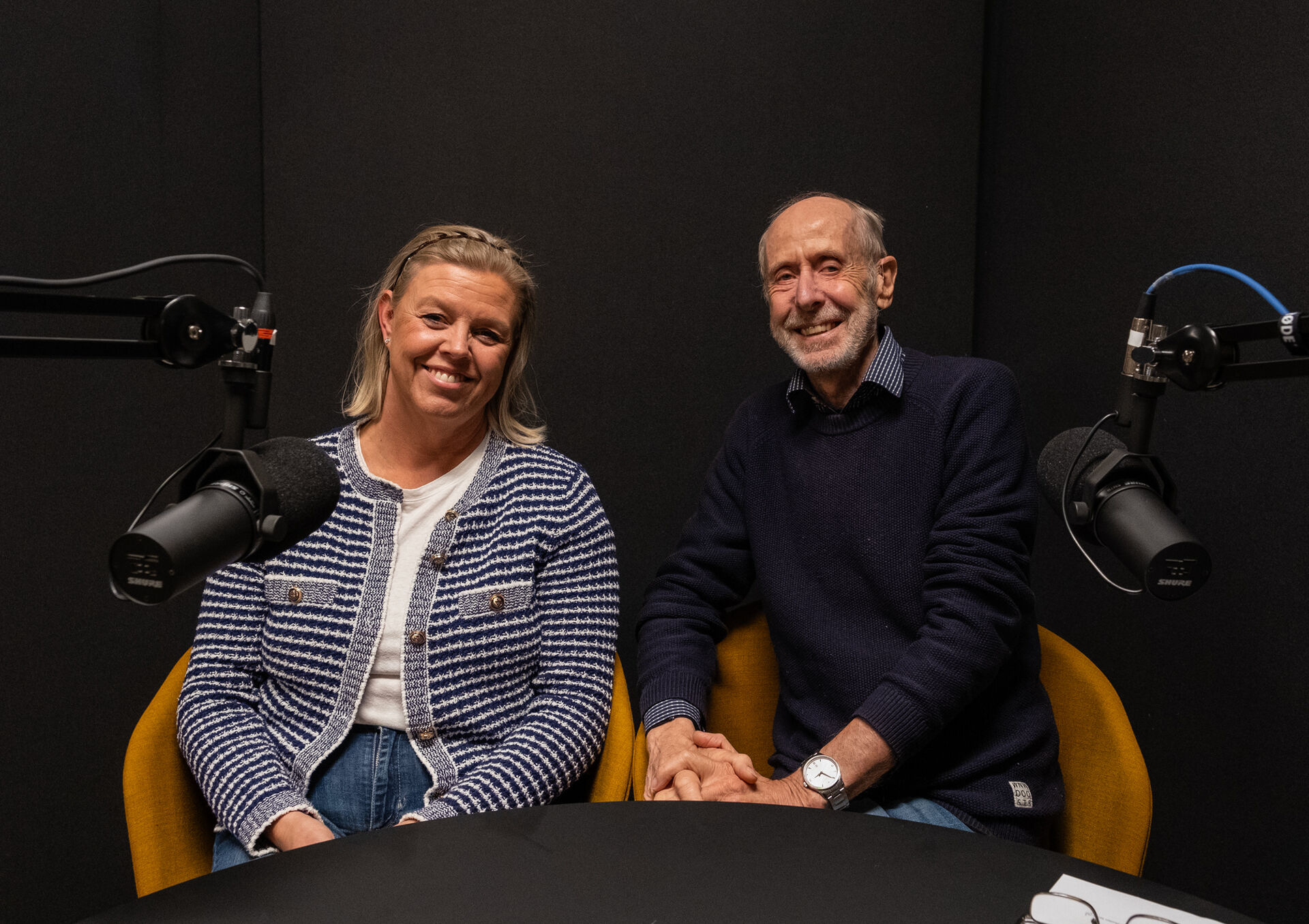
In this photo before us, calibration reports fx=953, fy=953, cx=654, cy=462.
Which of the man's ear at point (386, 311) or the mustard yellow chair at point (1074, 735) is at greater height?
the man's ear at point (386, 311)

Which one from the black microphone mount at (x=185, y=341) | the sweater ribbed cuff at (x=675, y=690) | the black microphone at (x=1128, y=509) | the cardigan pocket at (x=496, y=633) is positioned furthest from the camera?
the sweater ribbed cuff at (x=675, y=690)

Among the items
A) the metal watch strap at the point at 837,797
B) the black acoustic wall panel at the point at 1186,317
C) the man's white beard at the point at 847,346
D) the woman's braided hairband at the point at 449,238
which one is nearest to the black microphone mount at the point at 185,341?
the woman's braided hairband at the point at 449,238

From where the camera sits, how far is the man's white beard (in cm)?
185

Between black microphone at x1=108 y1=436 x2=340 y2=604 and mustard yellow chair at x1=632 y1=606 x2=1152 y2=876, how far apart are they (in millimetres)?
967

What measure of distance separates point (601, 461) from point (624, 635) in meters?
0.50

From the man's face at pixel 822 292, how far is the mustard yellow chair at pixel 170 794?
2.68ft

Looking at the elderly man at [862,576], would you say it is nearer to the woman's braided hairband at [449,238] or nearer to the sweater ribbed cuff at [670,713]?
the sweater ribbed cuff at [670,713]

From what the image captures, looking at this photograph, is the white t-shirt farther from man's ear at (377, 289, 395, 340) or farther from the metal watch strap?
the metal watch strap

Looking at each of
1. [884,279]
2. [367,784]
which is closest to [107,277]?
[367,784]

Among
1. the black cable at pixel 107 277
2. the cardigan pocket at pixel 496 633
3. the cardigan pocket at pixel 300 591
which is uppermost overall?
the black cable at pixel 107 277

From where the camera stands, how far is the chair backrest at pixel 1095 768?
1470 mm

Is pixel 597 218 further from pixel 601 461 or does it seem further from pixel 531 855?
pixel 531 855

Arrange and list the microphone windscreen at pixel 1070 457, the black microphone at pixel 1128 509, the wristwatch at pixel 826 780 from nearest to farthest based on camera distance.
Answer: the black microphone at pixel 1128 509
the microphone windscreen at pixel 1070 457
the wristwatch at pixel 826 780

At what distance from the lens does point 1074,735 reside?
1.67m
